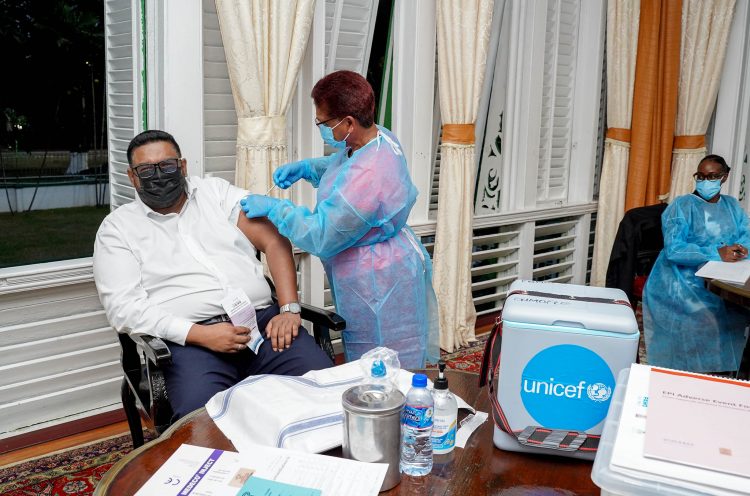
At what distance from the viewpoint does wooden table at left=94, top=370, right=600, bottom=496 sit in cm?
114

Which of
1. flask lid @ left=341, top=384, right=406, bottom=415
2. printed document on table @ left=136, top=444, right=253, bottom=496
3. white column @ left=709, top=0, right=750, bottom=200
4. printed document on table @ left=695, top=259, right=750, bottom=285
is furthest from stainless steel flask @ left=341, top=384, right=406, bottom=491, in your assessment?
white column @ left=709, top=0, right=750, bottom=200

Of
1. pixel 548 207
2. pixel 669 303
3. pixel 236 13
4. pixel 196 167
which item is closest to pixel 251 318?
pixel 196 167

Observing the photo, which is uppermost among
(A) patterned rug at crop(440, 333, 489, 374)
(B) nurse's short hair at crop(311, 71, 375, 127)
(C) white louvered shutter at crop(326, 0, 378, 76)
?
(C) white louvered shutter at crop(326, 0, 378, 76)

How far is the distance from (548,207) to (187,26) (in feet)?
Result: 8.74

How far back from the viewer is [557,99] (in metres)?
4.41

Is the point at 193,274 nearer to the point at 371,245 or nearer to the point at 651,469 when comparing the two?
the point at 371,245

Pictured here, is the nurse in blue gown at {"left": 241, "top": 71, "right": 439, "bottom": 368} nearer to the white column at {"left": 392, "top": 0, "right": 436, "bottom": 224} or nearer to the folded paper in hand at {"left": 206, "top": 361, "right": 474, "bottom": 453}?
the folded paper in hand at {"left": 206, "top": 361, "right": 474, "bottom": 453}

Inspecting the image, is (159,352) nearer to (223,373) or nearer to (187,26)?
(223,373)

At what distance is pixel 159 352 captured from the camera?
1.76 meters

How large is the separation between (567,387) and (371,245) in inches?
44.3

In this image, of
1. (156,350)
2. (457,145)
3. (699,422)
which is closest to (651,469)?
(699,422)

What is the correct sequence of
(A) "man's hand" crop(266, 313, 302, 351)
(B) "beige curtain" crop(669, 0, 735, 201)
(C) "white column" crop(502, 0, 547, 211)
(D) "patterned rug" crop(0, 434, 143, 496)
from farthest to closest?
1. (B) "beige curtain" crop(669, 0, 735, 201)
2. (C) "white column" crop(502, 0, 547, 211)
3. (D) "patterned rug" crop(0, 434, 143, 496)
4. (A) "man's hand" crop(266, 313, 302, 351)

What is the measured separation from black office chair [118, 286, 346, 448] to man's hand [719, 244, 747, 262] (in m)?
2.11

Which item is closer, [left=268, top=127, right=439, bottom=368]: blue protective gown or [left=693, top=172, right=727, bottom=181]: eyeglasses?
[left=268, top=127, right=439, bottom=368]: blue protective gown
